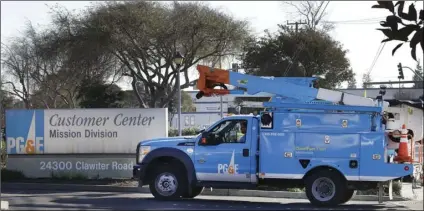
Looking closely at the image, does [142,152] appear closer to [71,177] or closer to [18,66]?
[71,177]

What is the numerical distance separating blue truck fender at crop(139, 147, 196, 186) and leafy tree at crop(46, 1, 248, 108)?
84.5 ft

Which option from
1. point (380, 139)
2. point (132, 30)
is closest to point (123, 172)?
point (380, 139)

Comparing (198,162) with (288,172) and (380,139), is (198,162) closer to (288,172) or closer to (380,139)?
(288,172)

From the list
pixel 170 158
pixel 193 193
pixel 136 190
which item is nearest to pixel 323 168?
pixel 193 193

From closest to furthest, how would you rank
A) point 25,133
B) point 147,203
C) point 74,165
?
point 147,203 < point 74,165 < point 25,133

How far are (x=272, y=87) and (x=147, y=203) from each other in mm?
3928

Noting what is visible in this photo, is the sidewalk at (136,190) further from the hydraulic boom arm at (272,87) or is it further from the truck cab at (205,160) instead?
the hydraulic boom arm at (272,87)

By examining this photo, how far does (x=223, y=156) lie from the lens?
12375 millimetres

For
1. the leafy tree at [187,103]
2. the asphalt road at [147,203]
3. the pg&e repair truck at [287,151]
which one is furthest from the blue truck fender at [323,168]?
the leafy tree at [187,103]

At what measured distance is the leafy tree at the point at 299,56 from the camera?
128ft

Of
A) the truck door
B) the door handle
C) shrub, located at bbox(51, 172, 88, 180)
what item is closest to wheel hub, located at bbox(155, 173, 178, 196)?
the truck door

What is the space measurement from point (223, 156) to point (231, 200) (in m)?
1.61

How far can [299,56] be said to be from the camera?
39.7 meters

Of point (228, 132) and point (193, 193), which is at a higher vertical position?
point (228, 132)
